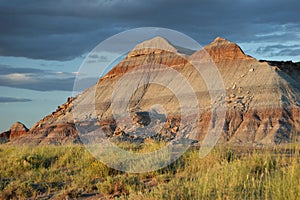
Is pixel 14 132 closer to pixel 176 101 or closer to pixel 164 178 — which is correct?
pixel 176 101

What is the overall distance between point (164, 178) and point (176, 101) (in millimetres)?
57172

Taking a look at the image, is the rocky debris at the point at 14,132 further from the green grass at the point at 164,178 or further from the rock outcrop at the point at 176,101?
the green grass at the point at 164,178

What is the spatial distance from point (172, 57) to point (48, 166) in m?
67.5

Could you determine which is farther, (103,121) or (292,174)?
(103,121)

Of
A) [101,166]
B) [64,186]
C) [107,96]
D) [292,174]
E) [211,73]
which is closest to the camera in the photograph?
[292,174]

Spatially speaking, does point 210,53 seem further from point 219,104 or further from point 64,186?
point 64,186

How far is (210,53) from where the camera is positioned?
2864 inches

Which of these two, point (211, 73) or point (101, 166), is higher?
point (211, 73)

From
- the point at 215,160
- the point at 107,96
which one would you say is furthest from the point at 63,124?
the point at 215,160

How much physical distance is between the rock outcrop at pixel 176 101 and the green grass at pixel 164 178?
3324cm

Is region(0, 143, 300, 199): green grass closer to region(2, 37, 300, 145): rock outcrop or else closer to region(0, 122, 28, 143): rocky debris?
region(2, 37, 300, 145): rock outcrop

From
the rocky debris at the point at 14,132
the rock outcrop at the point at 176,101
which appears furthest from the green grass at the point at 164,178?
the rocky debris at the point at 14,132

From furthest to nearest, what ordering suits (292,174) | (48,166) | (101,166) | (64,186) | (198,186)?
(48,166)
(101,166)
(64,186)
(198,186)
(292,174)

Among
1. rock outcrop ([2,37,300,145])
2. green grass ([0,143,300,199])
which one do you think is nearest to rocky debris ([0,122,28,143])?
rock outcrop ([2,37,300,145])
